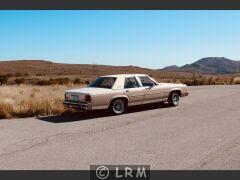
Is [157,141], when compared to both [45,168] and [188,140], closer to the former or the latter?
[188,140]

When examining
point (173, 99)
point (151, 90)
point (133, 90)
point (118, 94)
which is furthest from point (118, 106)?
point (173, 99)

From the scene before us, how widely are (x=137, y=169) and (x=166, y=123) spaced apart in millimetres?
5027

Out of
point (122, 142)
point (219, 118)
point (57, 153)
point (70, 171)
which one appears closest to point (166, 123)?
point (219, 118)

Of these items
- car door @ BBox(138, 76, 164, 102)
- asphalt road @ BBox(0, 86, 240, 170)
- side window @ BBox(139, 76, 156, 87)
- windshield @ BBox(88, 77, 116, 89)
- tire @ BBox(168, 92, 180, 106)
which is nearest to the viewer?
asphalt road @ BBox(0, 86, 240, 170)

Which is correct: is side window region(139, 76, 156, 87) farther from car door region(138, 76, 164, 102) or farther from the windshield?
the windshield

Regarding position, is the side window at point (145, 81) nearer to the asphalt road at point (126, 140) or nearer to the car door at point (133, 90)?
the car door at point (133, 90)

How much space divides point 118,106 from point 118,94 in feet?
1.46

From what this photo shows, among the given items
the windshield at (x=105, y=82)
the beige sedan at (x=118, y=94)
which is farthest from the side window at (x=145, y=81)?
the windshield at (x=105, y=82)

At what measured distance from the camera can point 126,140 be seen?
30.5ft

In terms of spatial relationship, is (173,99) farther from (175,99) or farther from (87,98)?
(87,98)

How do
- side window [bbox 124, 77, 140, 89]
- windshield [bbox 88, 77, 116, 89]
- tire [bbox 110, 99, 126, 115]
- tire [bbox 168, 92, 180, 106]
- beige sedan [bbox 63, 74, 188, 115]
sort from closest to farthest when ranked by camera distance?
beige sedan [bbox 63, 74, 188, 115] → tire [bbox 110, 99, 126, 115] → windshield [bbox 88, 77, 116, 89] → side window [bbox 124, 77, 140, 89] → tire [bbox 168, 92, 180, 106]

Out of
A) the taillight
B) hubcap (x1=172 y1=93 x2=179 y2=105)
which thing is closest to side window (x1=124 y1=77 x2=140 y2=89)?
the taillight

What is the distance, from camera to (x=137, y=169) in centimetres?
685

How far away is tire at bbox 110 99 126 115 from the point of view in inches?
543
